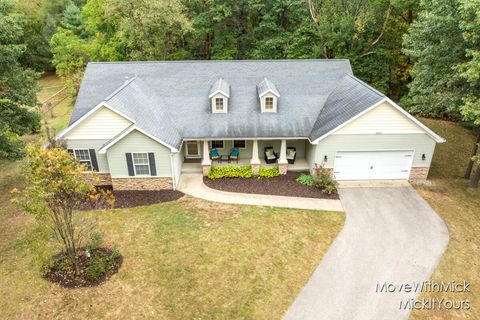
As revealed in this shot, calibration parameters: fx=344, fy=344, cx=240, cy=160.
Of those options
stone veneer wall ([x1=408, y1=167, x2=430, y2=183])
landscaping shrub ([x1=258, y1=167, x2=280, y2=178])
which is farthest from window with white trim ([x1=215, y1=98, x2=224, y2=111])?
stone veneer wall ([x1=408, y1=167, x2=430, y2=183])

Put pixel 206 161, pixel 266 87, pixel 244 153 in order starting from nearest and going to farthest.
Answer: pixel 206 161 < pixel 266 87 < pixel 244 153

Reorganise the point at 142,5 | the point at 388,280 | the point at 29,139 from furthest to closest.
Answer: the point at 142,5, the point at 29,139, the point at 388,280

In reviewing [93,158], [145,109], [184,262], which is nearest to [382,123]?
[184,262]

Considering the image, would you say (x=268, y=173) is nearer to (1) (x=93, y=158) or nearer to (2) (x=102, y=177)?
(2) (x=102, y=177)

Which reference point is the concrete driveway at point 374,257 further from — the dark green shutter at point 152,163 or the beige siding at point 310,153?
the dark green shutter at point 152,163

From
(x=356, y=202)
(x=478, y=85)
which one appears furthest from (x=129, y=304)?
(x=478, y=85)

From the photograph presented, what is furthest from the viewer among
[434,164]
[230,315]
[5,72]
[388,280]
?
[434,164]

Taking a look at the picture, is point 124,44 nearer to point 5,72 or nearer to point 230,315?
point 5,72
